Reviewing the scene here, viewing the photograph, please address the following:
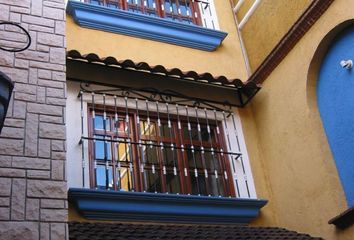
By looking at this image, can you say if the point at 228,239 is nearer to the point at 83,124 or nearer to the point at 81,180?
the point at 81,180

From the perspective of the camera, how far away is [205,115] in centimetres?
762

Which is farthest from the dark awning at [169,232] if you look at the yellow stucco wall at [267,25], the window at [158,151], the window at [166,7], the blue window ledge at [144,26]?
the window at [166,7]

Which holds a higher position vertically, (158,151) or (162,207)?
(158,151)

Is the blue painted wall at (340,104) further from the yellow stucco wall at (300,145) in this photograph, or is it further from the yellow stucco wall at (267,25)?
the yellow stucco wall at (267,25)

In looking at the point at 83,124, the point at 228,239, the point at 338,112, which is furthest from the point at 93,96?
the point at 338,112

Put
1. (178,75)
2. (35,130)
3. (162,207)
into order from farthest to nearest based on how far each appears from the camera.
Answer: (178,75) < (162,207) < (35,130)

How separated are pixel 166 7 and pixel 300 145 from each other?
3.49 meters

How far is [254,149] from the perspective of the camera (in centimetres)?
757

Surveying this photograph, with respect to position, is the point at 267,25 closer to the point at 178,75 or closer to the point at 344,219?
the point at 178,75

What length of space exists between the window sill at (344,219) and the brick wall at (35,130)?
11.0 feet

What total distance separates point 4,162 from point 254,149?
4.39 metres

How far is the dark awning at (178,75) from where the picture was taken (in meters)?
6.79

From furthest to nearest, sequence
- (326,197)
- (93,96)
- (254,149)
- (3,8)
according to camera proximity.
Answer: (254,149) → (93,96) → (326,197) → (3,8)

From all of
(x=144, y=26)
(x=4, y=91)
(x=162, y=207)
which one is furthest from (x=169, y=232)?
(x=144, y=26)
